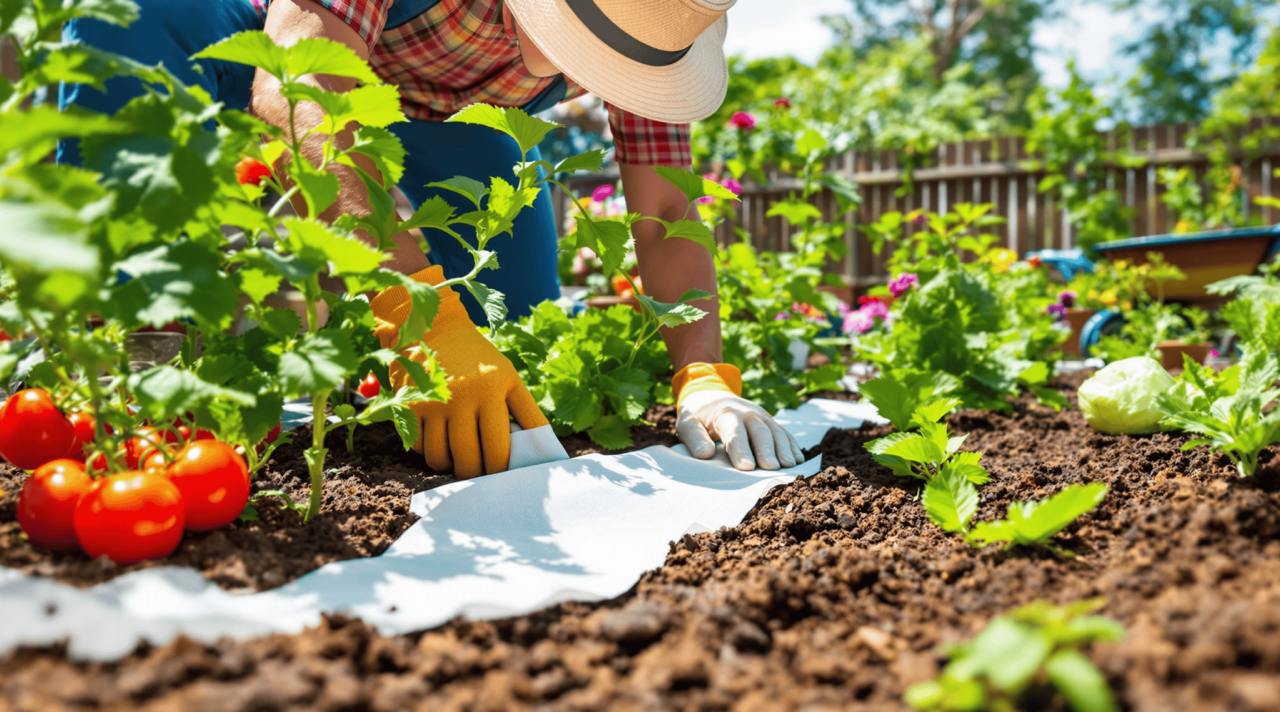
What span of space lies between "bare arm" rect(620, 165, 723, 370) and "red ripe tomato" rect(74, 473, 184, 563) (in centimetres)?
146

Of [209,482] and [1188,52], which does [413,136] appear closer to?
[209,482]

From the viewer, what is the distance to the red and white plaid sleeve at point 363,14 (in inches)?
70.7

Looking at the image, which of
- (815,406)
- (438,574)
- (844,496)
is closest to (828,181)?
(815,406)

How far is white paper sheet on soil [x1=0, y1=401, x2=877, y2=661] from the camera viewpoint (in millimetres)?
872

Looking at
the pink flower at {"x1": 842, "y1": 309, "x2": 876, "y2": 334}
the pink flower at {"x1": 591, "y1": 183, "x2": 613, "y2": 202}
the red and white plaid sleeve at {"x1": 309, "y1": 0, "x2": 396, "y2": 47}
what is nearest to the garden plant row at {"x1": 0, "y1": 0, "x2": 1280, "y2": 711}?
the red and white plaid sleeve at {"x1": 309, "y1": 0, "x2": 396, "y2": 47}

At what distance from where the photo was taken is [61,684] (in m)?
0.76

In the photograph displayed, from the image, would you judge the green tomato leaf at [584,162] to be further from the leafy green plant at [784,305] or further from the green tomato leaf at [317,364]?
the leafy green plant at [784,305]

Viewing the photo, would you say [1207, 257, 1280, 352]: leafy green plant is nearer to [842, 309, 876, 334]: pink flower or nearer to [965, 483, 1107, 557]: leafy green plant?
[965, 483, 1107, 557]: leafy green plant

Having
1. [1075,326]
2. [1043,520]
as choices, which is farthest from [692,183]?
[1075,326]

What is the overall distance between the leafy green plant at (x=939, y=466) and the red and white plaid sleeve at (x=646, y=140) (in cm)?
114

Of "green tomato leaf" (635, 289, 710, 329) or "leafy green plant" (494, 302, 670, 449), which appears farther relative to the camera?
"leafy green plant" (494, 302, 670, 449)

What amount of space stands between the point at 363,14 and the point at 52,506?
47.8 inches

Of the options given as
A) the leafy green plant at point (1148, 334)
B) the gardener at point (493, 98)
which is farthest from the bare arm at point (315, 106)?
the leafy green plant at point (1148, 334)

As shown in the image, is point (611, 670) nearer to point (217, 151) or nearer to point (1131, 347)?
point (217, 151)
